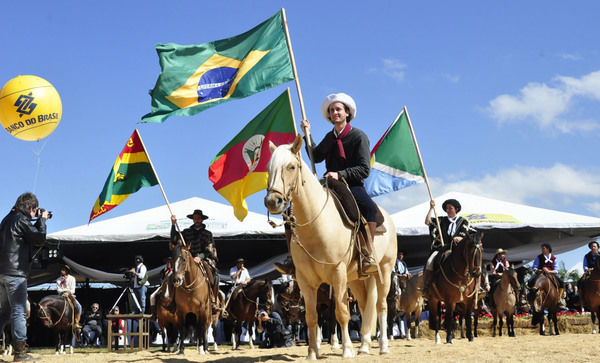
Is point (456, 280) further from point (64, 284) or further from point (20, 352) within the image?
point (64, 284)

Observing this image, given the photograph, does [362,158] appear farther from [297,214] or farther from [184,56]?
[184,56]

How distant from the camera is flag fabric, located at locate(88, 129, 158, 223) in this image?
13.5 metres

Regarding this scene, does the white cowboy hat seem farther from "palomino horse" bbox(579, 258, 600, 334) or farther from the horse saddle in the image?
"palomino horse" bbox(579, 258, 600, 334)

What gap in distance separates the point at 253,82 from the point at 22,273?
4406mm

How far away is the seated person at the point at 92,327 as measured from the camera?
70.6 ft

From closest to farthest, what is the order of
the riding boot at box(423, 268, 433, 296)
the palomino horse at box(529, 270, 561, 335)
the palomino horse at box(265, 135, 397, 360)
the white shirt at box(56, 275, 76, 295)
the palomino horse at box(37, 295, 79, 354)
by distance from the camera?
the palomino horse at box(265, 135, 397, 360) < the riding boot at box(423, 268, 433, 296) < the palomino horse at box(37, 295, 79, 354) < the palomino horse at box(529, 270, 561, 335) < the white shirt at box(56, 275, 76, 295)

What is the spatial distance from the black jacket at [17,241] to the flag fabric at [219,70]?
230cm

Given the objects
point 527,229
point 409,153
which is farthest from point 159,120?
point 527,229

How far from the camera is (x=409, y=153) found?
15586 mm

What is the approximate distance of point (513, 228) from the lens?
74.1ft

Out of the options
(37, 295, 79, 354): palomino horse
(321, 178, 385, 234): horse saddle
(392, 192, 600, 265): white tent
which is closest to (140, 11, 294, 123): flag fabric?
(321, 178, 385, 234): horse saddle

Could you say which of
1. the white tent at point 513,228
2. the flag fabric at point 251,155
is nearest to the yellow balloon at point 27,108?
the flag fabric at point 251,155

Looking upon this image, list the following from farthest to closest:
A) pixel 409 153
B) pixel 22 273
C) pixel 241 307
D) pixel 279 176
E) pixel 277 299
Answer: pixel 277 299 < pixel 241 307 < pixel 409 153 < pixel 22 273 < pixel 279 176

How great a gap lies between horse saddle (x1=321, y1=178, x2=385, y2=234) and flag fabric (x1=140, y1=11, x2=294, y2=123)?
104 inches
